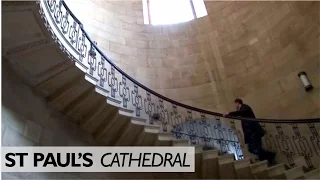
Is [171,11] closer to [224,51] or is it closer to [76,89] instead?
[224,51]

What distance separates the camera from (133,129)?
6781 mm

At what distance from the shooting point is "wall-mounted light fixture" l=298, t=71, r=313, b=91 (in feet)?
28.0

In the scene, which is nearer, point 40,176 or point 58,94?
point 40,176

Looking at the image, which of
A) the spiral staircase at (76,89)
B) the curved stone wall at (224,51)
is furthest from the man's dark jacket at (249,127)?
the curved stone wall at (224,51)

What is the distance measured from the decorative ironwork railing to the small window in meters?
3.31

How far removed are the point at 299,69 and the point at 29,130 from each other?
6.57m

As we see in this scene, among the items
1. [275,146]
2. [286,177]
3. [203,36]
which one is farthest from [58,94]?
[203,36]

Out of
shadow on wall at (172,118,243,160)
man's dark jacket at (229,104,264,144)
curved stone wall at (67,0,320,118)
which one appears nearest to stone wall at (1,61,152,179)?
shadow on wall at (172,118,243,160)

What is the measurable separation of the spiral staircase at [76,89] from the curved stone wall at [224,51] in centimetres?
238

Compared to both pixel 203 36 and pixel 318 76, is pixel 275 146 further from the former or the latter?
pixel 203 36

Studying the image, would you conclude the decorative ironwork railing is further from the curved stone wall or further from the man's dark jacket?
the curved stone wall

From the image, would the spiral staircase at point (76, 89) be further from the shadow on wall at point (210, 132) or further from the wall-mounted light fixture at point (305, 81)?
the wall-mounted light fixture at point (305, 81)

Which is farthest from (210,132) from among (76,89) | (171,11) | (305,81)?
(171,11)

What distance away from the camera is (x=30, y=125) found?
237 inches
